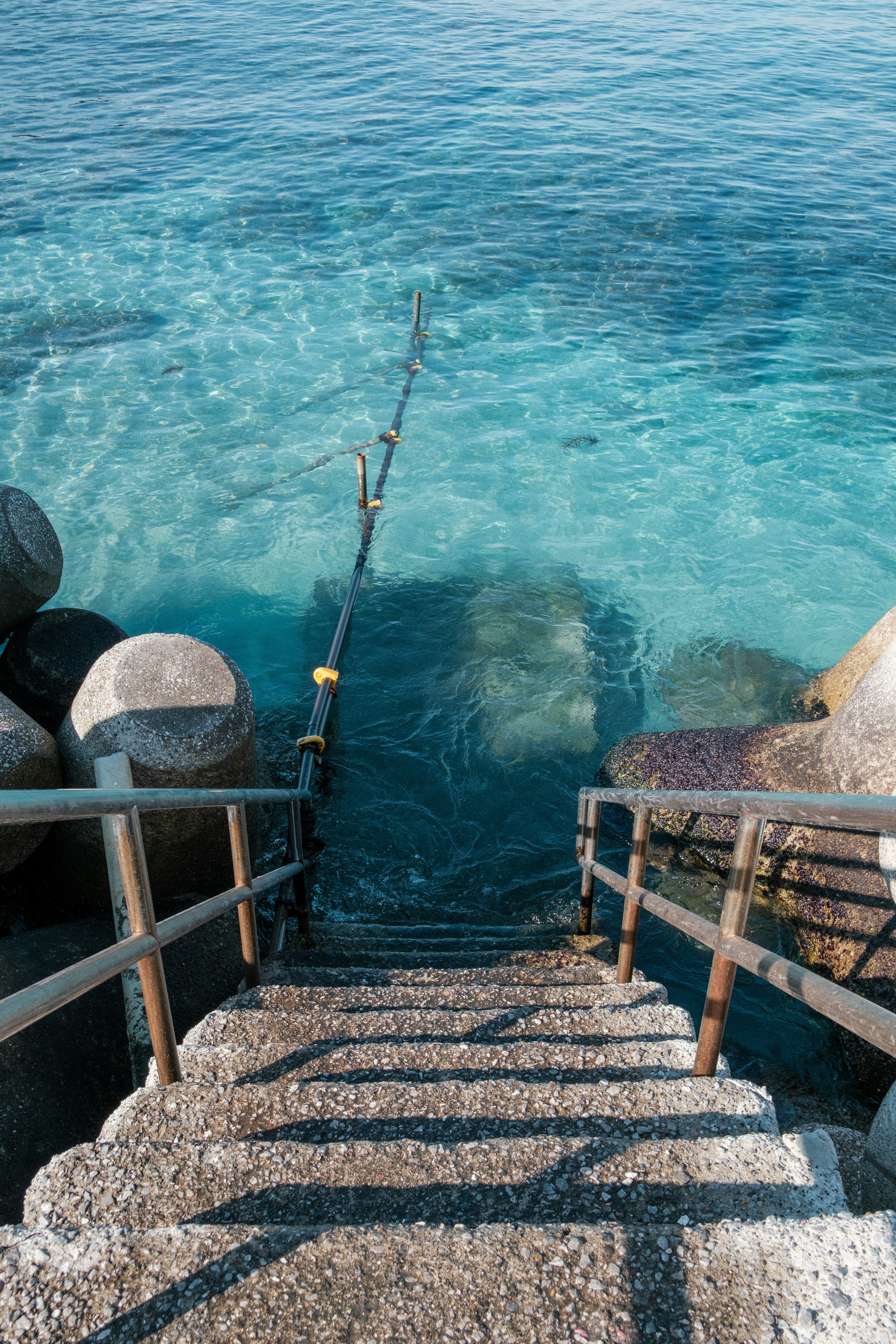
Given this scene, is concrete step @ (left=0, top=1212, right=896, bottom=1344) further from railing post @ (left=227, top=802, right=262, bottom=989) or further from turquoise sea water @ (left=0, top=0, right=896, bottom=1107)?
turquoise sea water @ (left=0, top=0, right=896, bottom=1107)

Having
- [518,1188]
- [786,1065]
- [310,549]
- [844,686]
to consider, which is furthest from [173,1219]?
[310,549]

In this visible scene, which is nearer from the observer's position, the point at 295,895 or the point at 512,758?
the point at 295,895

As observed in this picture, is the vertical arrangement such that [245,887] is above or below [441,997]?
above

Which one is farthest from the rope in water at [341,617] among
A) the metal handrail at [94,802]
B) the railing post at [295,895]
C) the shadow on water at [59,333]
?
the shadow on water at [59,333]

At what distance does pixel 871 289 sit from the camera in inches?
655

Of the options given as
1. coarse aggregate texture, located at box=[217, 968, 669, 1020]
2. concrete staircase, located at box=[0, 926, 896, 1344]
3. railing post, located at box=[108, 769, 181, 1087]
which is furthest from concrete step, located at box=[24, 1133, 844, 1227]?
coarse aggregate texture, located at box=[217, 968, 669, 1020]

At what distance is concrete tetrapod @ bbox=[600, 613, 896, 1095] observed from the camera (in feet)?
16.0

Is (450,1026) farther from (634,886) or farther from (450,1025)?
(634,886)

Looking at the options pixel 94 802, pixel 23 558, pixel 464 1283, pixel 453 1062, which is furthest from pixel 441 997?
pixel 23 558

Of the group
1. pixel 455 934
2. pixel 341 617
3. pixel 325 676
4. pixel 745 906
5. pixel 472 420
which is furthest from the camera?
pixel 472 420

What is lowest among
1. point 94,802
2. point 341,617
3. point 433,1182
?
point 341,617

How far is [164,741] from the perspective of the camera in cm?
500

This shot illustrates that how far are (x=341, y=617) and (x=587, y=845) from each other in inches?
171

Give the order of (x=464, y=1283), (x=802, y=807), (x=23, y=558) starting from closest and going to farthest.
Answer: (x=464, y=1283) → (x=802, y=807) → (x=23, y=558)
